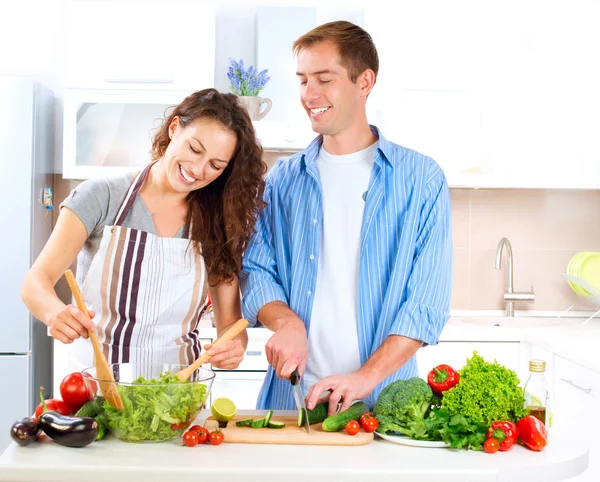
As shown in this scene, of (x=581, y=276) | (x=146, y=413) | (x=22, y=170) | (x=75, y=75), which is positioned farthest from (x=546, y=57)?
(x=146, y=413)

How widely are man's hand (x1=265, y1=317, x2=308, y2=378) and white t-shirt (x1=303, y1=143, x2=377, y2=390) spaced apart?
17 cm

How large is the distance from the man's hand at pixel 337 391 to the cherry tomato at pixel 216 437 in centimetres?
21

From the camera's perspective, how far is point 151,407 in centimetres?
137

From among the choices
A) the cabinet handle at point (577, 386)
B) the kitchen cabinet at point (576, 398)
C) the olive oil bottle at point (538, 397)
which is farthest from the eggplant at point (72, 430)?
the cabinet handle at point (577, 386)

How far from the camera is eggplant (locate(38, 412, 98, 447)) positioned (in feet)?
4.37

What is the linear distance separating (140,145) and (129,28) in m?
0.54

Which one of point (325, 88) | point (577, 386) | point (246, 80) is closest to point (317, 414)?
point (325, 88)

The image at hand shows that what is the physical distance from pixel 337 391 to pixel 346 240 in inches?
19.6

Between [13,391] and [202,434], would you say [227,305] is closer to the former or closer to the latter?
[202,434]

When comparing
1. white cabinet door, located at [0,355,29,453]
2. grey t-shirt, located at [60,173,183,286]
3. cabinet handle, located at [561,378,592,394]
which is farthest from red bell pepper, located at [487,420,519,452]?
white cabinet door, located at [0,355,29,453]

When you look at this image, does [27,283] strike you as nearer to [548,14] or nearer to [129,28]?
[129,28]

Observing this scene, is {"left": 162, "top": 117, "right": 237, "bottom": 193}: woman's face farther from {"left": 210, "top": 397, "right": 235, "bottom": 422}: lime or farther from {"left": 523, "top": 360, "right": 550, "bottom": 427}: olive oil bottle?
{"left": 523, "top": 360, "right": 550, "bottom": 427}: olive oil bottle

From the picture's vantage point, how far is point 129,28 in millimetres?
3326

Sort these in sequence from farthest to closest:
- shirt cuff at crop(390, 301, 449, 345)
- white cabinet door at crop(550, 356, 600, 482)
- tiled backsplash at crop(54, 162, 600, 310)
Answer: tiled backsplash at crop(54, 162, 600, 310) → white cabinet door at crop(550, 356, 600, 482) → shirt cuff at crop(390, 301, 449, 345)
